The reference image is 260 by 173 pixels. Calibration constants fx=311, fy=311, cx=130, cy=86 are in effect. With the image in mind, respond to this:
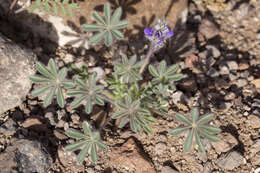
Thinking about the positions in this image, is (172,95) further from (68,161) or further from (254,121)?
(68,161)

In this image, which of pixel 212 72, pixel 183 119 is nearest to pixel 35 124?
pixel 183 119

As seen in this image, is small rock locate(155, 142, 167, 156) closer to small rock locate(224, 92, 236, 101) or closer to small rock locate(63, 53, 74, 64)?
small rock locate(224, 92, 236, 101)

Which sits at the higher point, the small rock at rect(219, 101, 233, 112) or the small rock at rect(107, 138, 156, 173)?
the small rock at rect(219, 101, 233, 112)

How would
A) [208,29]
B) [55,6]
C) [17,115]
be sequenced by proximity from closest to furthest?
[17,115], [55,6], [208,29]

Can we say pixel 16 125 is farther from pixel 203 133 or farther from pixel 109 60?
pixel 203 133

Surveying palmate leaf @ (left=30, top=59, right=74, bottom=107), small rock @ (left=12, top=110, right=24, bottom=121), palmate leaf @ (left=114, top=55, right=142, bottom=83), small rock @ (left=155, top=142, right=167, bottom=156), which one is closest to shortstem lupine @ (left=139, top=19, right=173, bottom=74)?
palmate leaf @ (left=114, top=55, right=142, bottom=83)

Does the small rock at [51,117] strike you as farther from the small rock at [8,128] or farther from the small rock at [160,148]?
the small rock at [160,148]
